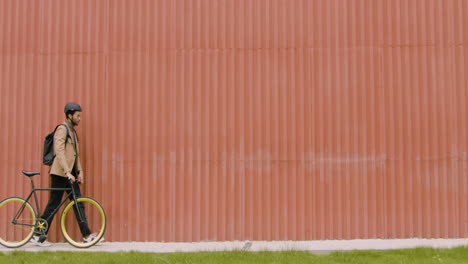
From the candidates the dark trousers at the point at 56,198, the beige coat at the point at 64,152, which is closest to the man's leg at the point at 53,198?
the dark trousers at the point at 56,198

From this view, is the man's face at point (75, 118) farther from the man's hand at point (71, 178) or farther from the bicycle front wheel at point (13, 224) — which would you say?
the bicycle front wheel at point (13, 224)

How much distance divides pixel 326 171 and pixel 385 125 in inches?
44.0

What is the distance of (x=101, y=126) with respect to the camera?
780cm

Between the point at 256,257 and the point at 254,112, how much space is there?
7.54ft

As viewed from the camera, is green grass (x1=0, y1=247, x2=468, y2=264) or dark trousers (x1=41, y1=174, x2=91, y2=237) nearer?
green grass (x1=0, y1=247, x2=468, y2=264)

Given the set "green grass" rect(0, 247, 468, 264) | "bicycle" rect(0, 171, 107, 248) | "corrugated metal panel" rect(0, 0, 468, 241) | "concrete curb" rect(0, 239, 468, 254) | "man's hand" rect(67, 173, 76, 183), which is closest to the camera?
"green grass" rect(0, 247, 468, 264)

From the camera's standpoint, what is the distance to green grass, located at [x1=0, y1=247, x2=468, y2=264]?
6.20m

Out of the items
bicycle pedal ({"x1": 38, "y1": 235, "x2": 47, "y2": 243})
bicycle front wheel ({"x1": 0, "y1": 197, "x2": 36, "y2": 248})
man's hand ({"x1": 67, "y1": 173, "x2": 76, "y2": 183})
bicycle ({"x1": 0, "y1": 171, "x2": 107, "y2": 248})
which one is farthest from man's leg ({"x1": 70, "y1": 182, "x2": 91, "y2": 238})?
bicycle front wheel ({"x1": 0, "y1": 197, "x2": 36, "y2": 248})

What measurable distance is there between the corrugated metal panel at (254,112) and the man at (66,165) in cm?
30

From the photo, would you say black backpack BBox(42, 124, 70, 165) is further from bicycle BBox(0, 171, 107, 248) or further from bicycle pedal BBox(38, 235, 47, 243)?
bicycle pedal BBox(38, 235, 47, 243)

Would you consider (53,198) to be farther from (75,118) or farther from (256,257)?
(256,257)

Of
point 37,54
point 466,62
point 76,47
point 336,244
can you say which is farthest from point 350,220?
point 37,54

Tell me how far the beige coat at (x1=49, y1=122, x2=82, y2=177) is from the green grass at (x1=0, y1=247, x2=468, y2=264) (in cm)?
121

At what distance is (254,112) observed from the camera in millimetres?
7738
